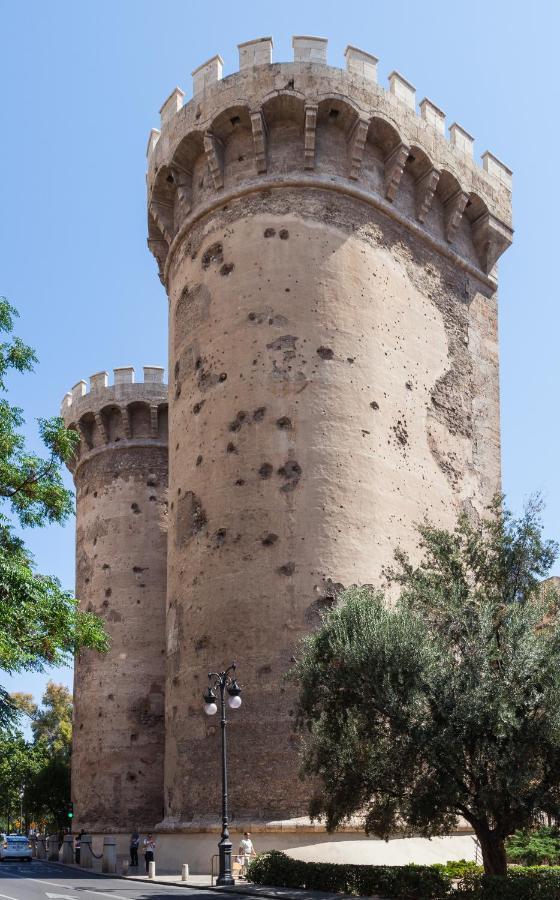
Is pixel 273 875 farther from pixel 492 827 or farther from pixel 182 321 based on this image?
pixel 182 321

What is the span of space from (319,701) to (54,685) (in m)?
49.6

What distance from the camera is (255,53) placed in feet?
75.8

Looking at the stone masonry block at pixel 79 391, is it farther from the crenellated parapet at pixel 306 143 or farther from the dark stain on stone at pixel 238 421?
the dark stain on stone at pixel 238 421

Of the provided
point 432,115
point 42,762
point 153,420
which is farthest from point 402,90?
point 42,762

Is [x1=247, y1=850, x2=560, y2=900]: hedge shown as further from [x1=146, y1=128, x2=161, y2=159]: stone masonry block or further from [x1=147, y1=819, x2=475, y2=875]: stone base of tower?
[x1=146, y1=128, x2=161, y2=159]: stone masonry block

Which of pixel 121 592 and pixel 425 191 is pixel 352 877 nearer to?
pixel 425 191

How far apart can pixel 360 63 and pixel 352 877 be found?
1730cm

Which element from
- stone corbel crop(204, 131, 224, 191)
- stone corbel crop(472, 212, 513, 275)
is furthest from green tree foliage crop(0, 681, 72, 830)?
stone corbel crop(472, 212, 513, 275)

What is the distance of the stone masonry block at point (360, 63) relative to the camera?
23.1 metres

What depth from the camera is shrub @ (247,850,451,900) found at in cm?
1395

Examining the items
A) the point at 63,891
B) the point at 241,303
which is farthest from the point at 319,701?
the point at 241,303

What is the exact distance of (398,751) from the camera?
1412 centimetres

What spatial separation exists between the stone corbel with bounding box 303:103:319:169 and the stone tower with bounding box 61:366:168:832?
13109 millimetres

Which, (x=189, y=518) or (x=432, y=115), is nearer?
(x=189, y=518)
